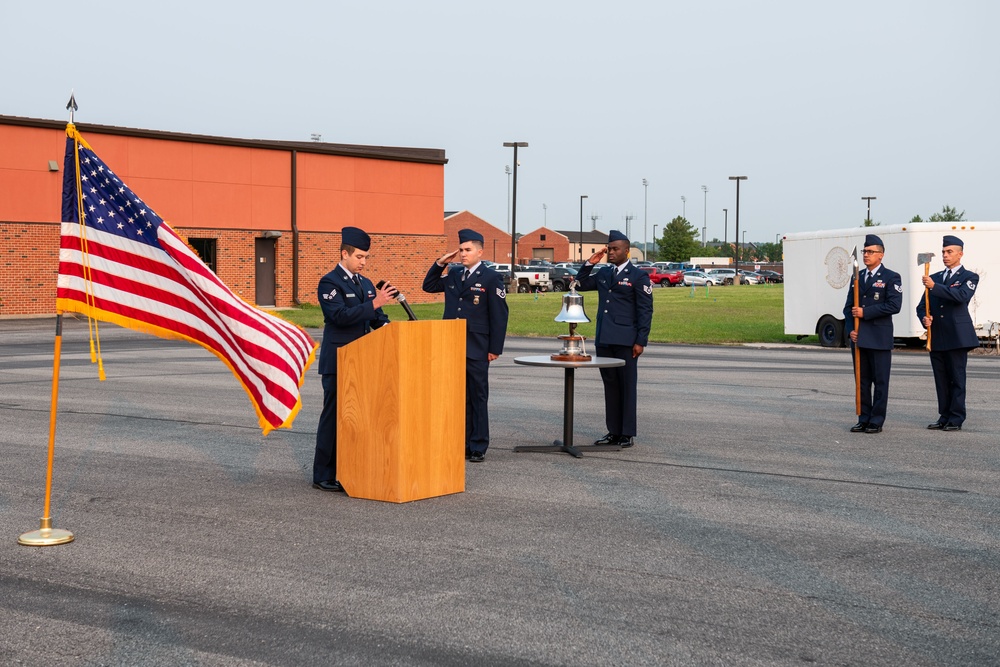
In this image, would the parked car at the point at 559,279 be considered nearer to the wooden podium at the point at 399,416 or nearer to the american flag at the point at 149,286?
the wooden podium at the point at 399,416

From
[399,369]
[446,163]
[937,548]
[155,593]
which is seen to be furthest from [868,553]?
[446,163]

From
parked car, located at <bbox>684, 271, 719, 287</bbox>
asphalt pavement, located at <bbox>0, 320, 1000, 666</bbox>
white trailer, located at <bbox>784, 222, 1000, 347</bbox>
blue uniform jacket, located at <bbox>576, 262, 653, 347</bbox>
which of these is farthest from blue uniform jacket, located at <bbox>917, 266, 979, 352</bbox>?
parked car, located at <bbox>684, 271, 719, 287</bbox>

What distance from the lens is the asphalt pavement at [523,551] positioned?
5.00m

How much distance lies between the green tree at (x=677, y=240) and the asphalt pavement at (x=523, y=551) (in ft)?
397

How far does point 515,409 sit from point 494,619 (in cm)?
830

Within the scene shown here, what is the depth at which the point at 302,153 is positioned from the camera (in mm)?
46469

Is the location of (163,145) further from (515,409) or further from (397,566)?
(397,566)

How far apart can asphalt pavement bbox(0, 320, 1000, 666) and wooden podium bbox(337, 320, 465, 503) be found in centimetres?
21

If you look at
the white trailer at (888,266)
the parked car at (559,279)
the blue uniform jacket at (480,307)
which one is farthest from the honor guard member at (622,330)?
the parked car at (559,279)

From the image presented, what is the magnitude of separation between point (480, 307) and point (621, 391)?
5.56 ft

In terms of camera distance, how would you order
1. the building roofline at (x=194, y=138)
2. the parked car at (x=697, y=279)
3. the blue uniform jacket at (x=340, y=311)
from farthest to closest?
1. the parked car at (x=697, y=279)
2. the building roofline at (x=194, y=138)
3. the blue uniform jacket at (x=340, y=311)

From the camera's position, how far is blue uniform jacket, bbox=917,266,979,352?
1195 centimetres

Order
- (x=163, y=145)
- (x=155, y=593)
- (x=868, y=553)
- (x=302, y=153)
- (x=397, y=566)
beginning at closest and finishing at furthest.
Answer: (x=155, y=593), (x=397, y=566), (x=868, y=553), (x=163, y=145), (x=302, y=153)

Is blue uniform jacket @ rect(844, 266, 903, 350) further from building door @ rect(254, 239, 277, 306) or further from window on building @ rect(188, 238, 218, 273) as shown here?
building door @ rect(254, 239, 277, 306)
